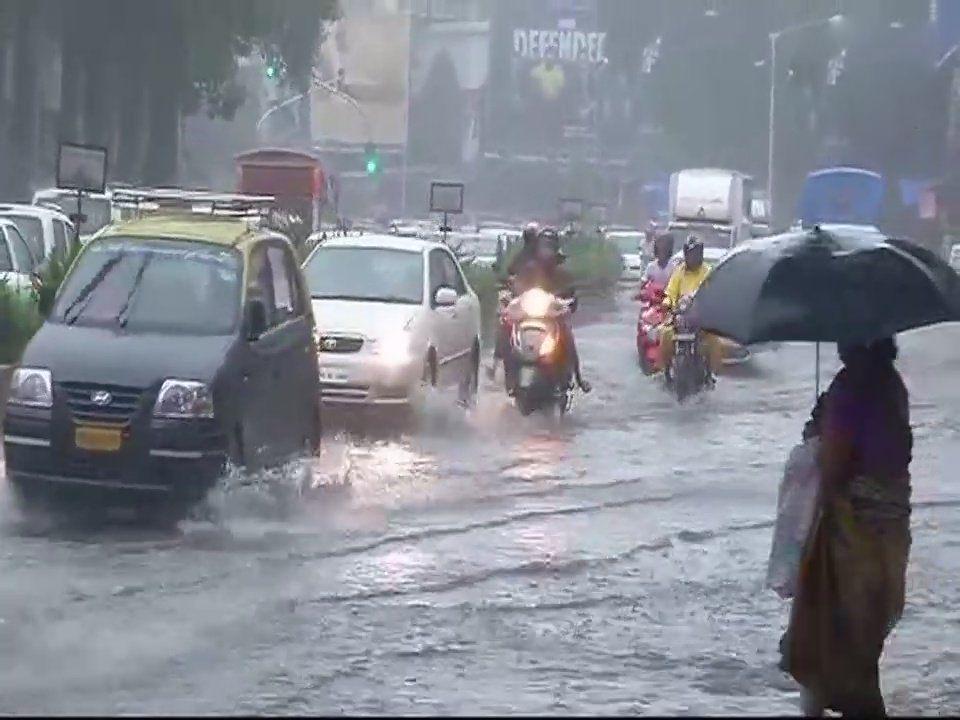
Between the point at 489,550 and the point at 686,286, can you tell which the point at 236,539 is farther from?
the point at 686,286

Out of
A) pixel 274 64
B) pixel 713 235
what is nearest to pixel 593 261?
pixel 713 235

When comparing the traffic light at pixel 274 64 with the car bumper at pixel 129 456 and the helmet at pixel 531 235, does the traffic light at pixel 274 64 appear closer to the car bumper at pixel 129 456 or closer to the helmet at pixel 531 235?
the helmet at pixel 531 235

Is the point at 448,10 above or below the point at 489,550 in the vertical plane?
above

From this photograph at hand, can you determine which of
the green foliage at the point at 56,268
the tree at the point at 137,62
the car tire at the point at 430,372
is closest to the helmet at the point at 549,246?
the car tire at the point at 430,372

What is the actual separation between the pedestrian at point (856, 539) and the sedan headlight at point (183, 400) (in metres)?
5.78

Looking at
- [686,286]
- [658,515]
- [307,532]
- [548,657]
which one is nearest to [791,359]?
[686,286]

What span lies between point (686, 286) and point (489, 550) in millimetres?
10183

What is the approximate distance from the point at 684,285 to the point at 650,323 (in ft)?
8.45

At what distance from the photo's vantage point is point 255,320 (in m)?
13.9

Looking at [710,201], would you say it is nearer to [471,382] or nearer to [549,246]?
[549,246]

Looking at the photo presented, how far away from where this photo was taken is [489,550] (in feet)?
42.4

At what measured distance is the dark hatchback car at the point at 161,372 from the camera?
12867 millimetres

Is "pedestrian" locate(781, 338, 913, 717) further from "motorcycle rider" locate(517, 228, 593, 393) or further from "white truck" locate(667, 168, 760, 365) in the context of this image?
"white truck" locate(667, 168, 760, 365)

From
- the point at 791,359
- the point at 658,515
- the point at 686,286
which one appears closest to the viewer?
the point at 658,515
